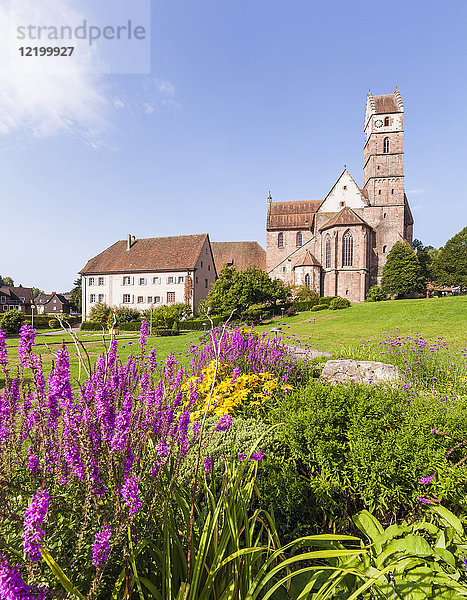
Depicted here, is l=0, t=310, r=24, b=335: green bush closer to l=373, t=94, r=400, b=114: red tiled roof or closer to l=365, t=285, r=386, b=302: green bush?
l=365, t=285, r=386, b=302: green bush

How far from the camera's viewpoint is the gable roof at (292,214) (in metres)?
49.7

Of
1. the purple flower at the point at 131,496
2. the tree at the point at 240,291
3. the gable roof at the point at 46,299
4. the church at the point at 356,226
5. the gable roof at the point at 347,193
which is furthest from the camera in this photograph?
the gable roof at the point at 46,299

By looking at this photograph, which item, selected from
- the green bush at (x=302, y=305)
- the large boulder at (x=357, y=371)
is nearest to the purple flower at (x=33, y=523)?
the large boulder at (x=357, y=371)

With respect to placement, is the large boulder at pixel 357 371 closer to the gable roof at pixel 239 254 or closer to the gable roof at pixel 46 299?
the gable roof at pixel 239 254

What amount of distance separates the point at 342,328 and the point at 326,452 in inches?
785

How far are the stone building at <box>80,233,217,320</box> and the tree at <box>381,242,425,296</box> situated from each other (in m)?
23.9

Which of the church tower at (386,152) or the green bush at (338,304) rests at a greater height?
the church tower at (386,152)

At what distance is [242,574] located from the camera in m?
1.55

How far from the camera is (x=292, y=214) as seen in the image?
5059 centimetres

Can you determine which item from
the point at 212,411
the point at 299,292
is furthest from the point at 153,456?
the point at 299,292

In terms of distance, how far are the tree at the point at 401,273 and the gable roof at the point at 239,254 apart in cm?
1852

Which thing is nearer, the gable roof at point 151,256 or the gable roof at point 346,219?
the gable roof at point 151,256

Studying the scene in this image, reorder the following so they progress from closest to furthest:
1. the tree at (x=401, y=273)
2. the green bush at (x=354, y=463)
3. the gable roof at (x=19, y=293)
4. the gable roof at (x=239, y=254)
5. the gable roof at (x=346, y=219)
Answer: the green bush at (x=354, y=463), the tree at (x=401, y=273), the gable roof at (x=346, y=219), the gable roof at (x=239, y=254), the gable roof at (x=19, y=293)

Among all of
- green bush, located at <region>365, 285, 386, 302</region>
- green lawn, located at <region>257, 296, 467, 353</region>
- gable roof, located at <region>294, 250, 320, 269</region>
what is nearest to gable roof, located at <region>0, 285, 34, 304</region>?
gable roof, located at <region>294, 250, 320, 269</region>
